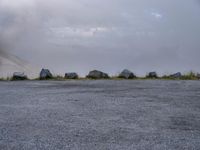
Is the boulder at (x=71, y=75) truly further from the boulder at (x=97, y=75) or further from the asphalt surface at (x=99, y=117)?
the asphalt surface at (x=99, y=117)

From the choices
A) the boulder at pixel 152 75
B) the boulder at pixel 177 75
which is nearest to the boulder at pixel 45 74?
the boulder at pixel 152 75

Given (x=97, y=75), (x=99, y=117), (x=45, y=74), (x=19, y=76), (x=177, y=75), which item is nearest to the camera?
(x=99, y=117)

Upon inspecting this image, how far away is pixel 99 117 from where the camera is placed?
8891 mm

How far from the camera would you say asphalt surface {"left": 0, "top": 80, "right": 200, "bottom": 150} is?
6.88 m

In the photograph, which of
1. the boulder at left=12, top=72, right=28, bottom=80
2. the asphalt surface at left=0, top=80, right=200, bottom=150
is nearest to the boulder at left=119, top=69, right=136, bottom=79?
the asphalt surface at left=0, top=80, right=200, bottom=150

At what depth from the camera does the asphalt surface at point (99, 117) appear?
688 centimetres

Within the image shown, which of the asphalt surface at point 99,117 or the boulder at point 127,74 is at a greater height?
the boulder at point 127,74

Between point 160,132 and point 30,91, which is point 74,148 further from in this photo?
point 30,91

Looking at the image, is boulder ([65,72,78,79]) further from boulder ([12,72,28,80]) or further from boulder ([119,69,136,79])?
boulder ([119,69,136,79])

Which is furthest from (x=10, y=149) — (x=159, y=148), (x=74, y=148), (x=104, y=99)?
(x=104, y=99)

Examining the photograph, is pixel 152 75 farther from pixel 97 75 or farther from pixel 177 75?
Answer: pixel 97 75

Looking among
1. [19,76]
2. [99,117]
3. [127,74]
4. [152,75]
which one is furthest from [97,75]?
Result: [99,117]

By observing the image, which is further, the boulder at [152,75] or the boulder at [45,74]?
the boulder at [152,75]

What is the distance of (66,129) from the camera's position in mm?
7762
